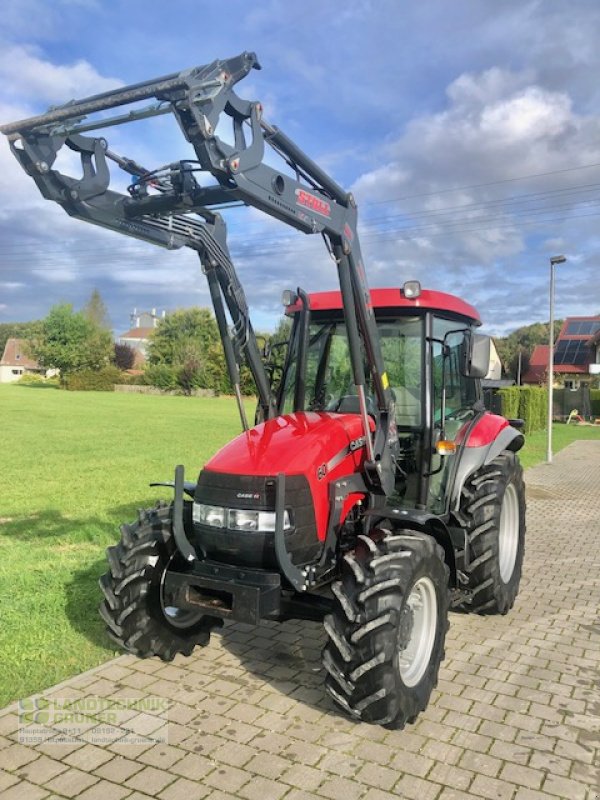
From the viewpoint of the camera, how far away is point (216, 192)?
3.43m

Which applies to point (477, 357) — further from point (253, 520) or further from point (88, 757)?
point (88, 757)

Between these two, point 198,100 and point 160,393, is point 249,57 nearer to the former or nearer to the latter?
point 198,100

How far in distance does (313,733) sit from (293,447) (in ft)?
4.99

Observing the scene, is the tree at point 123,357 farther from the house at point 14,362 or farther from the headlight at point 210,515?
the headlight at point 210,515

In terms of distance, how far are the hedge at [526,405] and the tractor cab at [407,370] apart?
19344mm

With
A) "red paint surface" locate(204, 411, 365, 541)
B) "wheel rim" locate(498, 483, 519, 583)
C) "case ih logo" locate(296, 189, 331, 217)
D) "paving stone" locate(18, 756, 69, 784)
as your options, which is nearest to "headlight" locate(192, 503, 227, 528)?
"red paint surface" locate(204, 411, 365, 541)

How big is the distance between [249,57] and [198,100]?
361 mm

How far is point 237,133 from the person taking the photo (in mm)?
3355

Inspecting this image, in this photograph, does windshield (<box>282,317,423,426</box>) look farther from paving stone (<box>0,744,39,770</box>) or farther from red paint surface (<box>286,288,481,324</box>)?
paving stone (<box>0,744,39,770</box>)

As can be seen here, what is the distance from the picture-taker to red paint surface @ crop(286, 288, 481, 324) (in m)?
4.80

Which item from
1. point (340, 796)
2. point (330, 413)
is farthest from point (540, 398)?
point (340, 796)

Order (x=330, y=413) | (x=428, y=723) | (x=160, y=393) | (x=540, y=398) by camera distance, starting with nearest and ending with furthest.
Result: 1. (x=428, y=723)
2. (x=330, y=413)
3. (x=540, y=398)
4. (x=160, y=393)

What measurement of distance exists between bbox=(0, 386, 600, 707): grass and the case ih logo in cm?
314

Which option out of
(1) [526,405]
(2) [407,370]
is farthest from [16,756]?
(1) [526,405]
